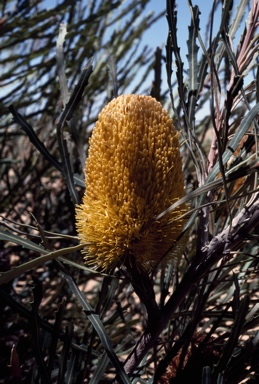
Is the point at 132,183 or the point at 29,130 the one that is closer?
the point at 132,183

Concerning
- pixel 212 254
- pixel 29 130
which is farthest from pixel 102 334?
pixel 29 130

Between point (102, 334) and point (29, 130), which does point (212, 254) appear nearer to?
point (102, 334)

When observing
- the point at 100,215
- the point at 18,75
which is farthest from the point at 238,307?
the point at 18,75

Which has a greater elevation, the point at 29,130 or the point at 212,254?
the point at 29,130

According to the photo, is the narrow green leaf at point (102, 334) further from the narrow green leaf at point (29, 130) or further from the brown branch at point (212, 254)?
the narrow green leaf at point (29, 130)

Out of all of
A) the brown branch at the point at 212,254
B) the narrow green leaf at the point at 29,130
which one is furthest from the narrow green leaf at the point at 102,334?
the narrow green leaf at the point at 29,130

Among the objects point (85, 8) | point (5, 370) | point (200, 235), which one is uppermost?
point (85, 8)

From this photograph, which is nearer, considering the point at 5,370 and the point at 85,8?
the point at 5,370

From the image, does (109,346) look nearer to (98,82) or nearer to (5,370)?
(5,370)
